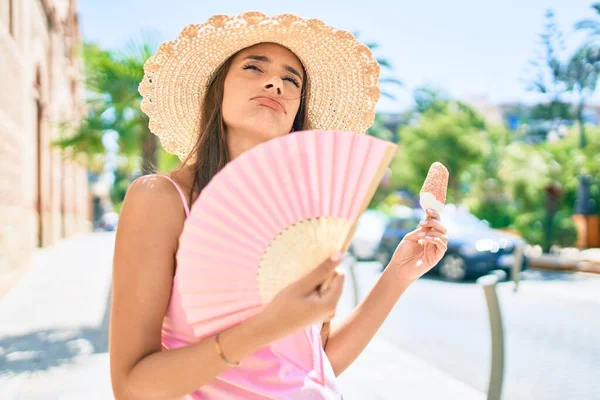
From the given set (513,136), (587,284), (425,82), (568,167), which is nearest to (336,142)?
(587,284)

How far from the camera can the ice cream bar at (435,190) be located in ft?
4.91

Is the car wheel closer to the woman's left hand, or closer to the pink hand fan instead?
the woman's left hand

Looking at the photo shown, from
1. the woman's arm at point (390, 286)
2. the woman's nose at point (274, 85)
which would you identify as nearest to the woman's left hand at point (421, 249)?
the woman's arm at point (390, 286)

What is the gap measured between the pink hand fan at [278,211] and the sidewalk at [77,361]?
12.5ft

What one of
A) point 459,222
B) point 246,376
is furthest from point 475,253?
point 246,376

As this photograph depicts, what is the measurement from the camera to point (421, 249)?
1584 millimetres

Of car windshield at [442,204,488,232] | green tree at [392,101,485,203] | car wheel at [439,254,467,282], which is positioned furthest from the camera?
green tree at [392,101,485,203]

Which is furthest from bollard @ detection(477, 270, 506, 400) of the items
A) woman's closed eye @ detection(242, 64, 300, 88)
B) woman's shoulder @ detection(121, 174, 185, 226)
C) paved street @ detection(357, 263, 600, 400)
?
woman's shoulder @ detection(121, 174, 185, 226)

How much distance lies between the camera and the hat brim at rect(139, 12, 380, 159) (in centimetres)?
142

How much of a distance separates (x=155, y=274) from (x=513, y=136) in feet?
153

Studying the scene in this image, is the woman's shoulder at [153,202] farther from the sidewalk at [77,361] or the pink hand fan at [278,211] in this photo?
the sidewalk at [77,361]

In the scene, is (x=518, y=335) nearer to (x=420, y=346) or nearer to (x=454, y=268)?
(x=420, y=346)

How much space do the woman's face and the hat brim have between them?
0.04 m

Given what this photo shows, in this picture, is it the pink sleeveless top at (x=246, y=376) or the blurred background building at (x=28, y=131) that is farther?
the blurred background building at (x=28, y=131)
